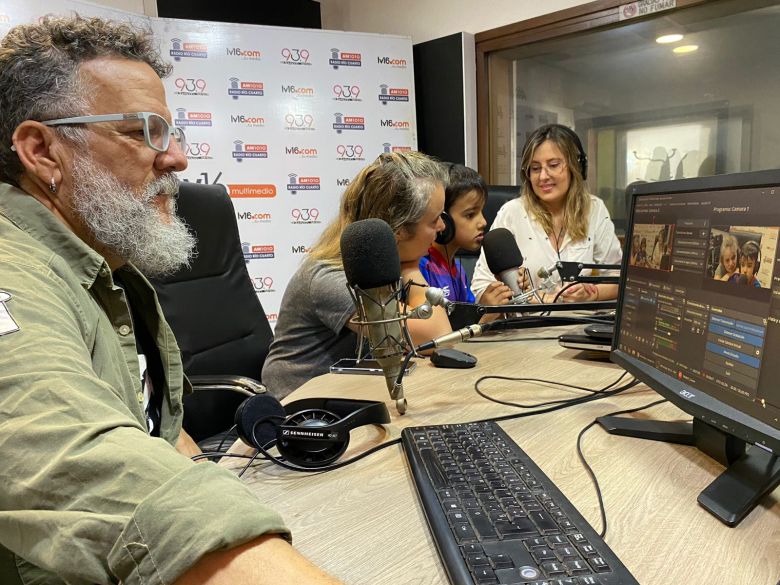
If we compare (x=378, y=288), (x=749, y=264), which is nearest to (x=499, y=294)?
(x=378, y=288)

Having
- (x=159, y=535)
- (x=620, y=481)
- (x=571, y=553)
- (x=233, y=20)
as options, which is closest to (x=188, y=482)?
(x=159, y=535)

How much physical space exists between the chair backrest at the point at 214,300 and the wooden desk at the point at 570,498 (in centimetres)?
77

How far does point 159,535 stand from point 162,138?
0.77 metres

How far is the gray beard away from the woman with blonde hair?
48 centimetres

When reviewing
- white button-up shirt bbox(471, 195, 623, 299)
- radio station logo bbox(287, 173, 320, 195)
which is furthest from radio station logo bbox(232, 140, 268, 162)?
white button-up shirt bbox(471, 195, 623, 299)

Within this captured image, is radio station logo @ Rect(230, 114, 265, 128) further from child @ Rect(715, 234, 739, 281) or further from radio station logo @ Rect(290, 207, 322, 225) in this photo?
child @ Rect(715, 234, 739, 281)

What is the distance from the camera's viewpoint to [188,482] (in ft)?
1.56

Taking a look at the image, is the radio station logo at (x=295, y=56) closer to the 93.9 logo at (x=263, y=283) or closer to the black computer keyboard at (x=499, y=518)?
the 93.9 logo at (x=263, y=283)

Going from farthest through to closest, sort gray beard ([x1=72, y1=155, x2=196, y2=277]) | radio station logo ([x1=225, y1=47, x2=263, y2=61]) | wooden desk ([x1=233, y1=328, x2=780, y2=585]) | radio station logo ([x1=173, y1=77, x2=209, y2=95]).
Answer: radio station logo ([x1=225, y1=47, x2=263, y2=61]) < radio station logo ([x1=173, y1=77, x2=209, y2=95]) < gray beard ([x1=72, y1=155, x2=196, y2=277]) < wooden desk ([x1=233, y1=328, x2=780, y2=585])

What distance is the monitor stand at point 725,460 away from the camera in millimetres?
658

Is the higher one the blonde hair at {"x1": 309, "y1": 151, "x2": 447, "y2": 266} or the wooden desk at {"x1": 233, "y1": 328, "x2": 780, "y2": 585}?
the blonde hair at {"x1": 309, "y1": 151, "x2": 447, "y2": 266}

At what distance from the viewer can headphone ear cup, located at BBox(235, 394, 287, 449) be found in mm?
886

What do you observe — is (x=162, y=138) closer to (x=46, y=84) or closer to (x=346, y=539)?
(x=46, y=84)

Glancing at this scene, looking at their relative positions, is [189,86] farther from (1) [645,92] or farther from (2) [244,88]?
(1) [645,92]
